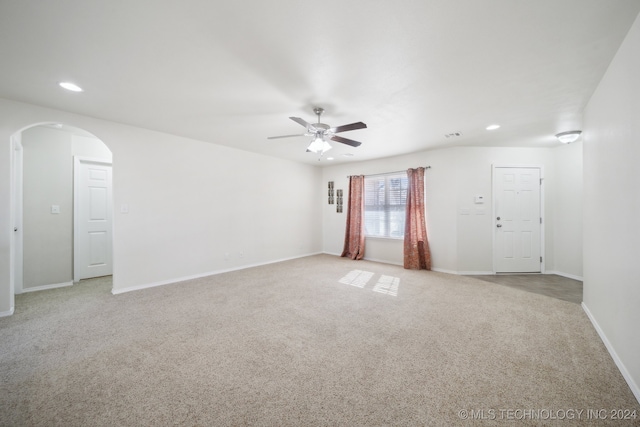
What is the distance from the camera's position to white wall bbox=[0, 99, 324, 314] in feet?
9.34

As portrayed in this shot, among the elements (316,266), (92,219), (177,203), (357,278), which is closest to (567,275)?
(357,278)

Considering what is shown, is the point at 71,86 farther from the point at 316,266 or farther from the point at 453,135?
the point at 453,135

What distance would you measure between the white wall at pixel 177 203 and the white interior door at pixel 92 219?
1.17 meters

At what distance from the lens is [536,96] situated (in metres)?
2.53

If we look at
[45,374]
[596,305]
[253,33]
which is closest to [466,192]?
[596,305]

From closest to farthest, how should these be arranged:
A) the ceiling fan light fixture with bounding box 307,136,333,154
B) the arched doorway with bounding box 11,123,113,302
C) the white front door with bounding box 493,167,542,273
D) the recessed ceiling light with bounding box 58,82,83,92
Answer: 1. the recessed ceiling light with bounding box 58,82,83,92
2. the ceiling fan light fixture with bounding box 307,136,333,154
3. the arched doorway with bounding box 11,123,113,302
4. the white front door with bounding box 493,167,542,273

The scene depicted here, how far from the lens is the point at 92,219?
411 cm

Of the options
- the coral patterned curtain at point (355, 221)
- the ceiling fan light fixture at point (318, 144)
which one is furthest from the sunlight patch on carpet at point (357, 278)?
the ceiling fan light fixture at point (318, 144)

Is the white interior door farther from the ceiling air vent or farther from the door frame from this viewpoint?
the door frame

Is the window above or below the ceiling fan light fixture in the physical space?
below

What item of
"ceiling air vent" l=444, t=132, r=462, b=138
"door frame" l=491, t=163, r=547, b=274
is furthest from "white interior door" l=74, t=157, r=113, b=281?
"door frame" l=491, t=163, r=547, b=274

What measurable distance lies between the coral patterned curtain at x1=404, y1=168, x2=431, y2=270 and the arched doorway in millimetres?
5671

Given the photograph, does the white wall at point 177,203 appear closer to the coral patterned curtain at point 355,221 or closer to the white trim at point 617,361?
the coral patterned curtain at point 355,221

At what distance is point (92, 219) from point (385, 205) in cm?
580
